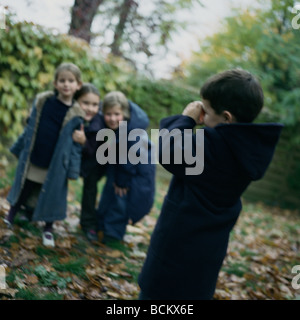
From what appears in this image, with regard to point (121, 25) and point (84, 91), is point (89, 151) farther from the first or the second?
point (121, 25)

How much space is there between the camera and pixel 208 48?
15.4m

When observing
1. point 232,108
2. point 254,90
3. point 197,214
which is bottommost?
point 197,214

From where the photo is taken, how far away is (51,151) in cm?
343

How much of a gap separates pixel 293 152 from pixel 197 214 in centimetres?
837

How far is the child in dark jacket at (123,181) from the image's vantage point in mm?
3695

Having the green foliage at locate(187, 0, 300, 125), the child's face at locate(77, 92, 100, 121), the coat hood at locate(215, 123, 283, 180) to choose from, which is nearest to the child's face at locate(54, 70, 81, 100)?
the child's face at locate(77, 92, 100, 121)

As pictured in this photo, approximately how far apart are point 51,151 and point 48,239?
87cm

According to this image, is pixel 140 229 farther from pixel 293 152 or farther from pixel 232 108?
pixel 293 152

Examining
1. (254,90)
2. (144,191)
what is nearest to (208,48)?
(144,191)

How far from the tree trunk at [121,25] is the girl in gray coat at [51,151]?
5.62 metres

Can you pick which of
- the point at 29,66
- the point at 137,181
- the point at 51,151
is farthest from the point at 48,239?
the point at 29,66

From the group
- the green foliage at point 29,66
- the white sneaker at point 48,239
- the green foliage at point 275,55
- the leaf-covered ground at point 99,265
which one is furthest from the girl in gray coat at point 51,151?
the green foliage at point 275,55

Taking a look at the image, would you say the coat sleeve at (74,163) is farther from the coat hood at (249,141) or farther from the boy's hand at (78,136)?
the coat hood at (249,141)

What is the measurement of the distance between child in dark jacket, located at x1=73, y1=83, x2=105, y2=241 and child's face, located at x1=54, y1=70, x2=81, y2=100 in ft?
0.83
